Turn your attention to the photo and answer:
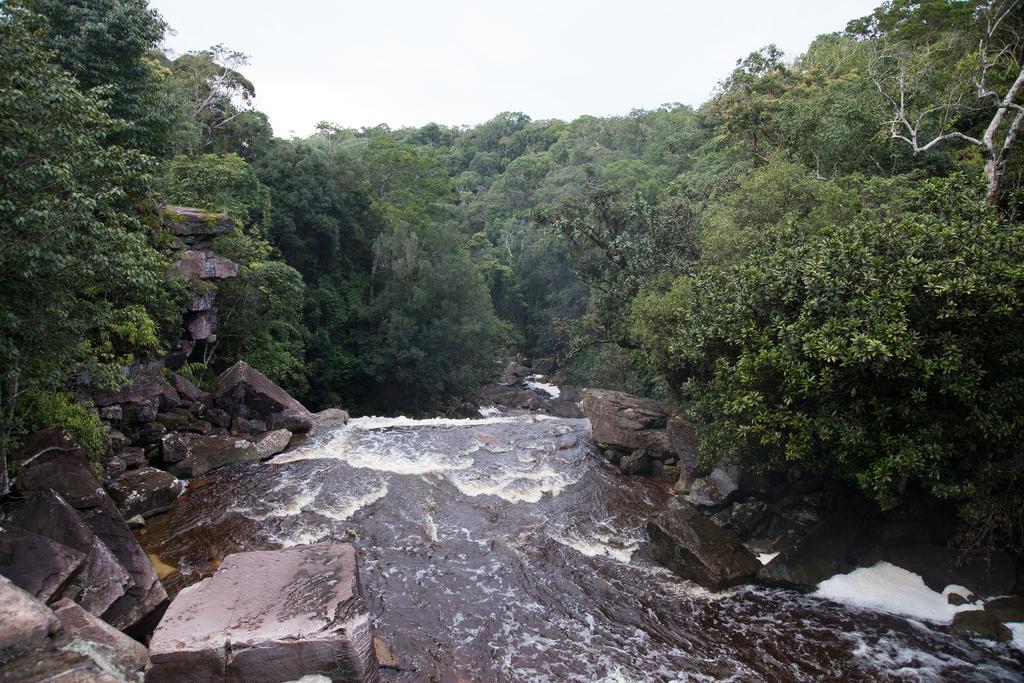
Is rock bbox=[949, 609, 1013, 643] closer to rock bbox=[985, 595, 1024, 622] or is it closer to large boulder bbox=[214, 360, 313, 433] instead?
rock bbox=[985, 595, 1024, 622]

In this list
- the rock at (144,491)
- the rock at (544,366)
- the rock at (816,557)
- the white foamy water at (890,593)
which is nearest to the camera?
A: the white foamy water at (890,593)

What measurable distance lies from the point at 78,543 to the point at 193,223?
41.4 ft

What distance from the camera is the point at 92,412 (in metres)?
12.4

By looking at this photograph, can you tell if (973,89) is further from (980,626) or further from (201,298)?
(201,298)

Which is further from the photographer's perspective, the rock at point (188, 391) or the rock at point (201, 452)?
the rock at point (188, 391)

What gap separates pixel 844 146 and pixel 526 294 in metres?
29.9

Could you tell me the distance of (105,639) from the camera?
6.33 meters

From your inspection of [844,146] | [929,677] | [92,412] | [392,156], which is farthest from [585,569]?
[392,156]

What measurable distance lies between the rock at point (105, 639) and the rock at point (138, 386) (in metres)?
8.10

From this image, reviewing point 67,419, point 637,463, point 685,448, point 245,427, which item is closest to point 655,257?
point 637,463

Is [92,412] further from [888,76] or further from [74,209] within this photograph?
[888,76]

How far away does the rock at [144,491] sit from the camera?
37.1 feet

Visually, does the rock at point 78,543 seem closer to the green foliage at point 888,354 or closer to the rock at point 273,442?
the rock at point 273,442

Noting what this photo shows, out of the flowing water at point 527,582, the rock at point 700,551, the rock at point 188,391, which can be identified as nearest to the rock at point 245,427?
the rock at point 188,391
